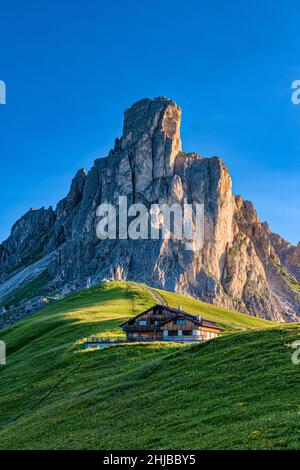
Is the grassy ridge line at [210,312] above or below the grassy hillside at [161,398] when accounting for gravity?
above

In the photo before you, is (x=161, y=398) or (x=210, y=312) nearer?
(x=161, y=398)

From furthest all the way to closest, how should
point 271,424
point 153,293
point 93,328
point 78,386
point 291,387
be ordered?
1. point 153,293
2. point 93,328
3. point 78,386
4. point 291,387
5. point 271,424

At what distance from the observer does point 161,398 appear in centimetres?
4400

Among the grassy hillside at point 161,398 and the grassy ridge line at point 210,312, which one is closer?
the grassy hillside at point 161,398

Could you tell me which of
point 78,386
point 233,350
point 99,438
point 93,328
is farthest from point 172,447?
point 93,328

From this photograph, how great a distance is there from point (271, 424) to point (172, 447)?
5.11 metres

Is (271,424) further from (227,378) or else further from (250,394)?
(227,378)

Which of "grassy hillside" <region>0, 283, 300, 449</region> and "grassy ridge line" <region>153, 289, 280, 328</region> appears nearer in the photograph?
"grassy hillside" <region>0, 283, 300, 449</region>

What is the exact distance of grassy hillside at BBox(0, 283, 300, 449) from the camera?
3216 cm

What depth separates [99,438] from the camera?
37.9 m

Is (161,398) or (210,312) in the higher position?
(210,312)

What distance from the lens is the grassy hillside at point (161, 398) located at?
32.2 meters

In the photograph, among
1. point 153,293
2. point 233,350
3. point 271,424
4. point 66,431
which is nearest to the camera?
point 271,424

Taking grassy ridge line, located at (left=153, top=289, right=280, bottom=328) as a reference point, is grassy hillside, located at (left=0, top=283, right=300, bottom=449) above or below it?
below
